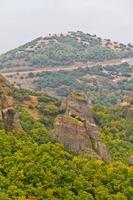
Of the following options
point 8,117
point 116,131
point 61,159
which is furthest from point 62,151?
point 116,131

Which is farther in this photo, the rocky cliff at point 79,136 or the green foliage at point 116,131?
the green foliage at point 116,131

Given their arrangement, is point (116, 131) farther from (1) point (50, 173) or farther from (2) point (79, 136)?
(1) point (50, 173)

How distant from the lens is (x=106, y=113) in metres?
94.5

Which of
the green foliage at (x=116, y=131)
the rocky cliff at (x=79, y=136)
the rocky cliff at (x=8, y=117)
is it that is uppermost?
the rocky cliff at (x=8, y=117)

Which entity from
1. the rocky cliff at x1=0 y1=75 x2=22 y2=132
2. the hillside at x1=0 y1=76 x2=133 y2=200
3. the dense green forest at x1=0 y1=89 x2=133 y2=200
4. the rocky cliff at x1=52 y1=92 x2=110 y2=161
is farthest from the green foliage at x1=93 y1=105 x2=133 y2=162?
the rocky cliff at x1=0 y1=75 x2=22 y2=132

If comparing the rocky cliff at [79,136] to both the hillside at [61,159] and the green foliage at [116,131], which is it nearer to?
the hillside at [61,159]

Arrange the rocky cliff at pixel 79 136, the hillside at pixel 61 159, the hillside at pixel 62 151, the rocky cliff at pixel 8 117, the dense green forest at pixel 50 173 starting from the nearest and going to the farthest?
the dense green forest at pixel 50 173
the hillside at pixel 61 159
the hillside at pixel 62 151
the rocky cliff at pixel 8 117
the rocky cliff at pixel 79 136

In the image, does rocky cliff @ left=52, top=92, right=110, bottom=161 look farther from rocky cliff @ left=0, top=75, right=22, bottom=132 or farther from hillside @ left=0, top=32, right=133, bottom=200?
rocky cliff @ left=0, top=75, right=22, bottom=132

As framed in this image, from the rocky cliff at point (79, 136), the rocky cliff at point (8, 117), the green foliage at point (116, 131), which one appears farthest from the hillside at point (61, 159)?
the rocky cliff at point (8, 117)

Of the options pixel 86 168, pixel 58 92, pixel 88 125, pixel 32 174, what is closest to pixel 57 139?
pixel 88 125

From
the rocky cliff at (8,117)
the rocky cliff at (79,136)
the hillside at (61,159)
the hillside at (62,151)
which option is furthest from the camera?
the rocky cliff at (79,136)

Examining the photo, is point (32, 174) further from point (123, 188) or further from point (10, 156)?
point (123, 188)

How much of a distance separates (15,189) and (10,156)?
7226mm

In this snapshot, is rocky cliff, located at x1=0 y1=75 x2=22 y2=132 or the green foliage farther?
the green foliage
